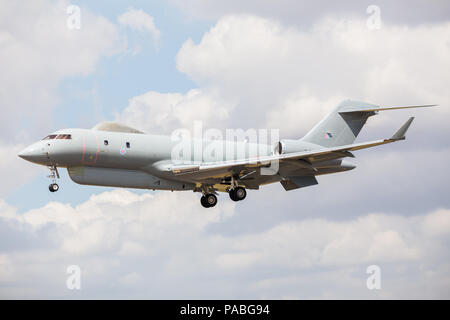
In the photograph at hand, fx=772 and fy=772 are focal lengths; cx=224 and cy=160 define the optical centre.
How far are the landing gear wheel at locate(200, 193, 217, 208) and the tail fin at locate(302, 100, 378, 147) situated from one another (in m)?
7.16

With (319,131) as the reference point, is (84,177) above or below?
below

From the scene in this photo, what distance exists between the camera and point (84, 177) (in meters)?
45.5

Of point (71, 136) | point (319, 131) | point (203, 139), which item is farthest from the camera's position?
point (319, 131)

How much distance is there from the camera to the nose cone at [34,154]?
146 feet

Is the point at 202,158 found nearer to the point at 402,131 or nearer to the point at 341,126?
the point at 341,126

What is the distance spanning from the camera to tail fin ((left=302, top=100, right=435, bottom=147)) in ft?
168

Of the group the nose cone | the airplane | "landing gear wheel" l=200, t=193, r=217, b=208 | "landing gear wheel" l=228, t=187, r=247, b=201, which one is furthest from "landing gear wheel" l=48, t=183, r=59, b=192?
"landing gear wheel" l=228, t=187, r=247, b=201

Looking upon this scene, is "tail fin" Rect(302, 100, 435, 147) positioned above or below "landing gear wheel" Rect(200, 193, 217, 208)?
above

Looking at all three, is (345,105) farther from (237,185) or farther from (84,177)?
(84,177)

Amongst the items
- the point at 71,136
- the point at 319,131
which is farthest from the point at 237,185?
the point at 71,136

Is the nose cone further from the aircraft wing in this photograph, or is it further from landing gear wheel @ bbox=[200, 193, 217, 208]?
landing gear wheel @ bbox=[200, 193, 217, 208]

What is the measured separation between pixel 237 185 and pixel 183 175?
12.2 feet

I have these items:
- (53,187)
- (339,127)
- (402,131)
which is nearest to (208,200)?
(339,127)

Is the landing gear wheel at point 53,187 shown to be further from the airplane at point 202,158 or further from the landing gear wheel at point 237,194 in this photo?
the landing gear wheel at point 237,194
